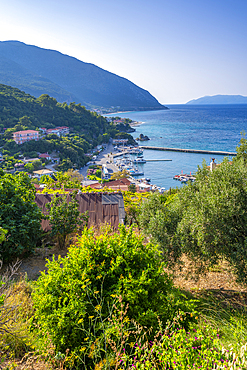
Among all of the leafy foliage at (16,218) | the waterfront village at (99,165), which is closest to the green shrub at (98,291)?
the leafy foliage at (16,218)

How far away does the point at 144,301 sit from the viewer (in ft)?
10.4

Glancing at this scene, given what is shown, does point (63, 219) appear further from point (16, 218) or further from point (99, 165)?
point (99, 165)

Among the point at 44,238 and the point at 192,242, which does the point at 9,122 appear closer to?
the point at 44,238

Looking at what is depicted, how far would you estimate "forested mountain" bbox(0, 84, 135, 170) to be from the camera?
5581 centimetres

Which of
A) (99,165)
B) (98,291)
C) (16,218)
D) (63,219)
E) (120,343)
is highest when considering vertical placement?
(98,291)

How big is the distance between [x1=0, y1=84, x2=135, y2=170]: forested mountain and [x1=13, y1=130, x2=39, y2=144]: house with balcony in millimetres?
1748

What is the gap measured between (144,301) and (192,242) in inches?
105

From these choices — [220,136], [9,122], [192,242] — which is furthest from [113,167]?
[220,136]

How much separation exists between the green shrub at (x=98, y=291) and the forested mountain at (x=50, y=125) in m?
46.4

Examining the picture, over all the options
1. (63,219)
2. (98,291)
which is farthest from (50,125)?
(98,291)

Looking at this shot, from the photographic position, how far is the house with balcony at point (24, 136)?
56438 millimetres

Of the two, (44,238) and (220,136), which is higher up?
(220,136)

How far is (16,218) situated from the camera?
278 inches

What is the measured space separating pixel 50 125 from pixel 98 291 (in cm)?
7783
